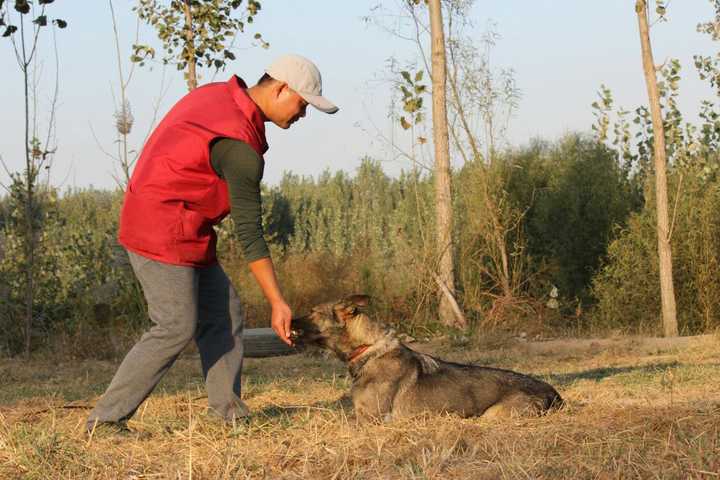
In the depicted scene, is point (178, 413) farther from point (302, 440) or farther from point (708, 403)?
point (708, 403)

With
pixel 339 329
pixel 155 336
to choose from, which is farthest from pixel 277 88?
pixel 339 329

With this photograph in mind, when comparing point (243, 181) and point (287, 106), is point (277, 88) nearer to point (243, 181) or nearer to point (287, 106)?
point (287, 106)

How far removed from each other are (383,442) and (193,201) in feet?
5.25

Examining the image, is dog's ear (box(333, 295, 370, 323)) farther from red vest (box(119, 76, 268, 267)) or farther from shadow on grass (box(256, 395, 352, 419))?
red vest (box(119, 76, 268, 267))

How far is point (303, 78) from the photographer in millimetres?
5047

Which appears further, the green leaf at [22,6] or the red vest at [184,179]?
the green leaf at [22,6]

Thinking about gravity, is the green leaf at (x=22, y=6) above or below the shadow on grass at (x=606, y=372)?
above

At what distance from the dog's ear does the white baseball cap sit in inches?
56.5

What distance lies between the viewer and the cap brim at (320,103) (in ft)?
16.5

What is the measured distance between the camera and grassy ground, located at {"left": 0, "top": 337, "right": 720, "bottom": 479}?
427cm

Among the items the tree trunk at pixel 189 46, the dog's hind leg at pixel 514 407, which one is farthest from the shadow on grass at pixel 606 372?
the tree trunk at pixel 189 46

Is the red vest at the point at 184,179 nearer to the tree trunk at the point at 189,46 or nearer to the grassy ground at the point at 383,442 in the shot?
the grassy ground at the point at 383,442

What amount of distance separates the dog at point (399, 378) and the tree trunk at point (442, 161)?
6831mm

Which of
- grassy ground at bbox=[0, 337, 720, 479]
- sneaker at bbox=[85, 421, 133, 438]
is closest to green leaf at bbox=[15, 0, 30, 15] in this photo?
grassy ground at bbox=[0, 337, 720, 479]
